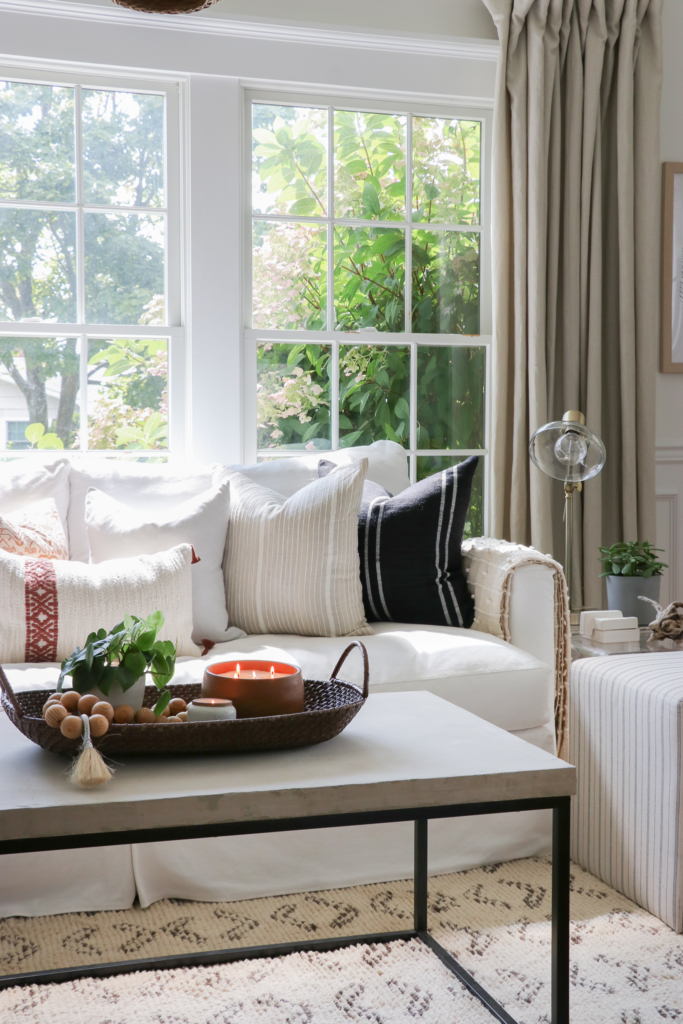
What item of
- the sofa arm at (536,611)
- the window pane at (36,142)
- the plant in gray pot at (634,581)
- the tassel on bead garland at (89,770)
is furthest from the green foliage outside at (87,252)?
the tassel on bead garland at (89,770)

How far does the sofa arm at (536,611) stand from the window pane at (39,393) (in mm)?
1515

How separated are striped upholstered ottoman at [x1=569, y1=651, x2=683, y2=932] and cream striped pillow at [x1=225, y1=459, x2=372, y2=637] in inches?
23.3

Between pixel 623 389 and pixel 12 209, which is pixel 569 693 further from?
pixel 12 209

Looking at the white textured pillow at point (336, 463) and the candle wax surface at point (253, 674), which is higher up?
the white textured pillow at point (336, 463)

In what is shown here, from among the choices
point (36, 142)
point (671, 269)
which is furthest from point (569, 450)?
point (36, 142)

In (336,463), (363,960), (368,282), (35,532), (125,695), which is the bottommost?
(363,960)

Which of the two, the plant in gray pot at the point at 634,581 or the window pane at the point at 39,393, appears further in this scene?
the window pane at the point at 39,393

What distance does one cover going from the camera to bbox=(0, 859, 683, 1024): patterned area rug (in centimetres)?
148

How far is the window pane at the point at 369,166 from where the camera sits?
321 cm

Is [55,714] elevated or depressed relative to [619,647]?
elevated

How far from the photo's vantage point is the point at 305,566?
2.28 meters

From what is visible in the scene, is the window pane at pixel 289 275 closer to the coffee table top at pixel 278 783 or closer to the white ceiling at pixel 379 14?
the white ceiling at pixel 379 14

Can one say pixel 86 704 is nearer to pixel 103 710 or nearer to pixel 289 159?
pixel 103 710

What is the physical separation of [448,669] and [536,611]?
0.35 metres
